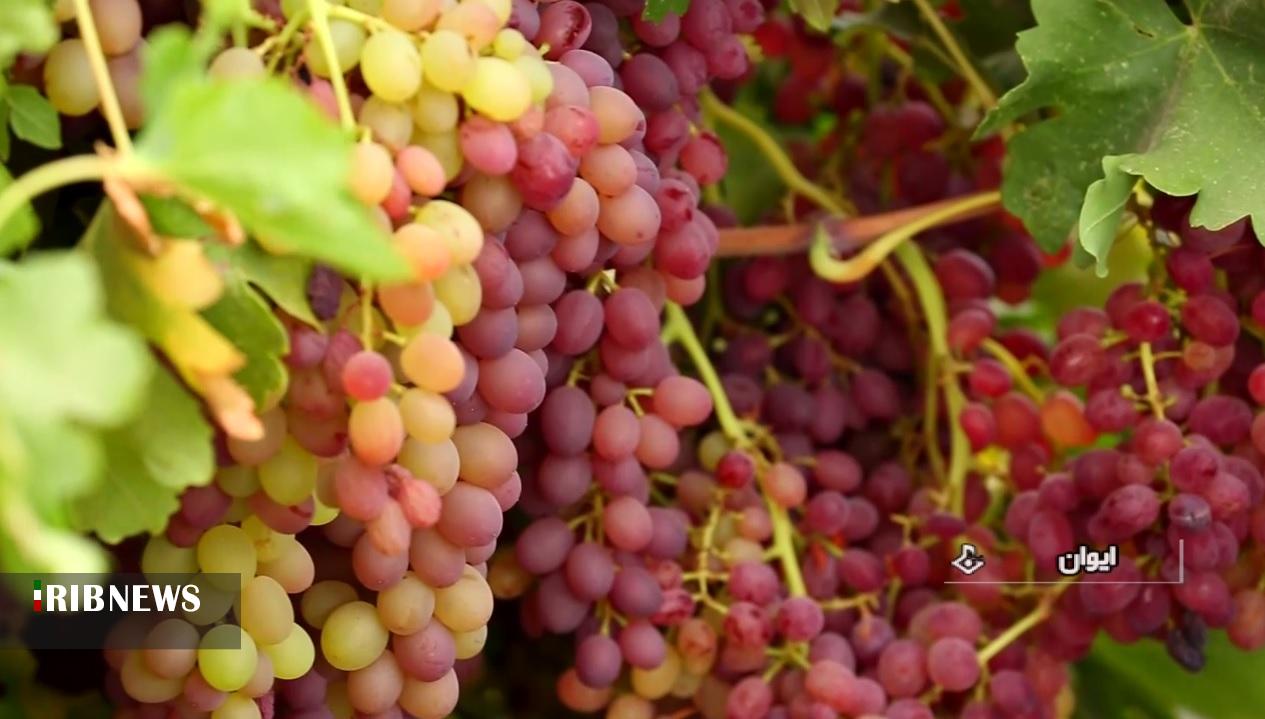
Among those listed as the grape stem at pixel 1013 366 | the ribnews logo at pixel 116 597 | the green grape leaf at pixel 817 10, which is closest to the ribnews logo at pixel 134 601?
the ribnews logo at pixel 116 597

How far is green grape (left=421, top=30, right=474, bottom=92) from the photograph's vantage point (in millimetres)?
470

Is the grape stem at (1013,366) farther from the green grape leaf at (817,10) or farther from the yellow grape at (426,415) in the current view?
the yellow grape at (426,415)

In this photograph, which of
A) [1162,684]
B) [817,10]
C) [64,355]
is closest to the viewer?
[64,355]

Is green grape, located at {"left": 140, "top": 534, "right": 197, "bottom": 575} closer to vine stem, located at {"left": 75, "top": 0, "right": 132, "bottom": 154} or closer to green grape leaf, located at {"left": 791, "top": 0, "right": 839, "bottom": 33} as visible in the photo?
vine stem, located at {"left": 75, "top": 0, "right": 132, "bottom": 154}

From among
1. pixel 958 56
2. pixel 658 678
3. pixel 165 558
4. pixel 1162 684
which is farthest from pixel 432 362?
pixel 1162 684

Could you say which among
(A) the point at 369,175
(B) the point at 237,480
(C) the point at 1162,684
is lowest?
(C) the point at 1162,684

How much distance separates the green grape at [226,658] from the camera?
0.50 metres

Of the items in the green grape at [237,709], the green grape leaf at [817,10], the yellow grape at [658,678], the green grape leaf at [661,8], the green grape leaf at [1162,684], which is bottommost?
the green grape leaf at [1162,684]

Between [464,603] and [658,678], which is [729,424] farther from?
[464,603]

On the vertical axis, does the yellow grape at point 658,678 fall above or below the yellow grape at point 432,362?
below

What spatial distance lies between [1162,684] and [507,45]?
61cm

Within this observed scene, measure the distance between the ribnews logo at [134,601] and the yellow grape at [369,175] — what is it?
0.15 m

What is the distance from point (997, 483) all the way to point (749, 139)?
24cm

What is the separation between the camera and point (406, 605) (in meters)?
0.52
